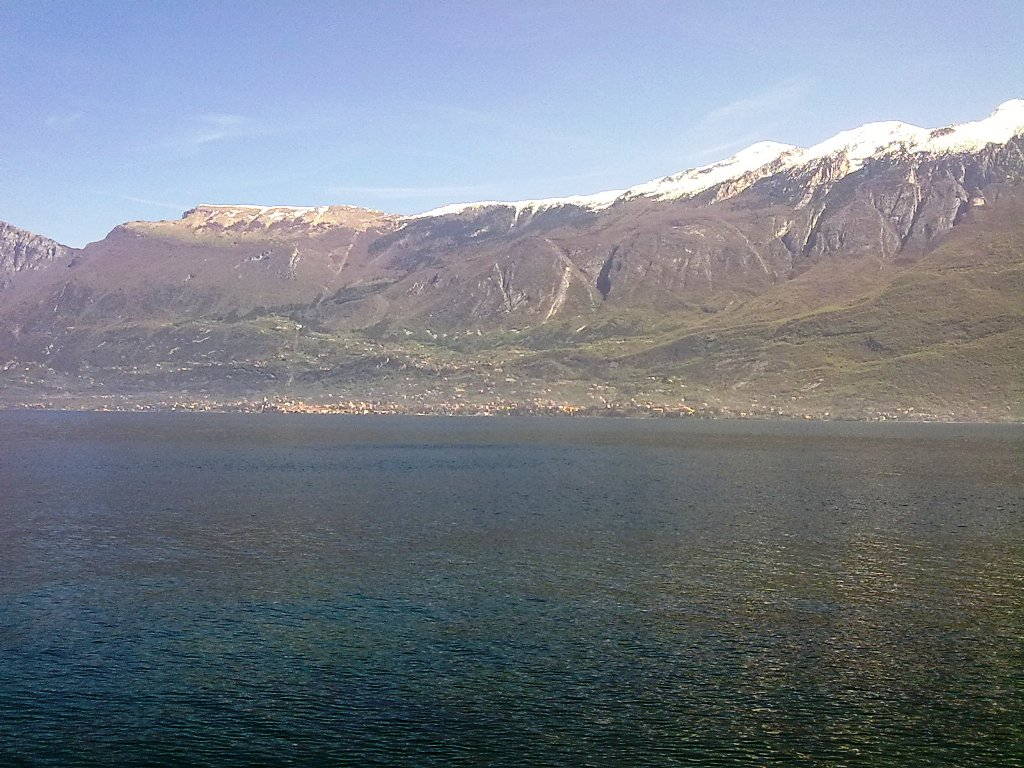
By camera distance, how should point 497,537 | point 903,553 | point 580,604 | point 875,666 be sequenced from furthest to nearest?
point 497,537 → point 903,553 → point 580,604 → point 875,666

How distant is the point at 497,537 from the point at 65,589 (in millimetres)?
42827

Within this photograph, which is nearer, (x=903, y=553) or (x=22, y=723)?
(x=22, y=723)

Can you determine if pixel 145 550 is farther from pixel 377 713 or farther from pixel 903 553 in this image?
pixel 903 553

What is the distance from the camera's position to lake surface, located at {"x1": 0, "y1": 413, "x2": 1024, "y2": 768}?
43.6 m

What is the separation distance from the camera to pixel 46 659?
5453cm

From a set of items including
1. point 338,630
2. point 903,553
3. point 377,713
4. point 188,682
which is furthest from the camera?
point 903,553

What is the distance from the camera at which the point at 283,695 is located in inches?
1939

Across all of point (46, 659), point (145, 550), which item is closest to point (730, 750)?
point (46, 659)

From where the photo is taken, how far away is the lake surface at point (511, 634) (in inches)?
1718

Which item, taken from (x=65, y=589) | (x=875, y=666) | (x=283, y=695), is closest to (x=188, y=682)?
(x=283, y=695)

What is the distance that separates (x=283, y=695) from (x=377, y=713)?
19.5 ft

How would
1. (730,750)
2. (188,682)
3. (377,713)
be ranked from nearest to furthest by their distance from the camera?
(730,750) → (377,713) → (188,682)

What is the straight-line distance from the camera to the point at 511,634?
6103 cm

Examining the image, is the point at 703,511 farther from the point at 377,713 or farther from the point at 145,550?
the point at 377,713
